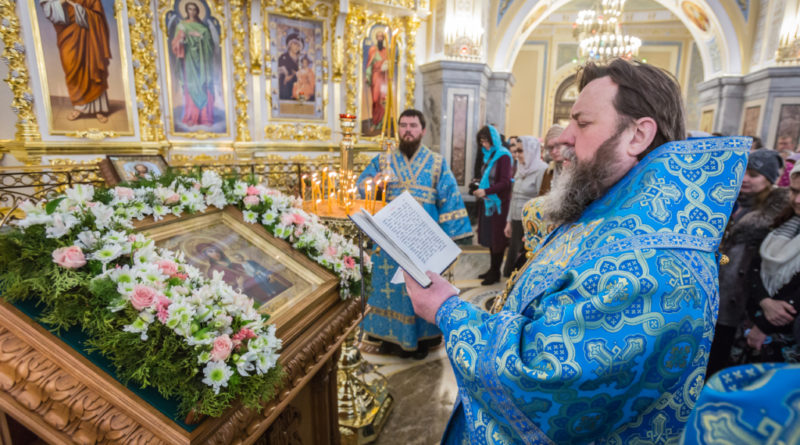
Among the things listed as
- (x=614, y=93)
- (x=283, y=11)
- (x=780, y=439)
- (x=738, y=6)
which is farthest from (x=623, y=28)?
(x=780, y=439)

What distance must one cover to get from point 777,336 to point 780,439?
2.28 meters

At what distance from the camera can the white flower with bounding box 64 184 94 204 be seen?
1147 mm

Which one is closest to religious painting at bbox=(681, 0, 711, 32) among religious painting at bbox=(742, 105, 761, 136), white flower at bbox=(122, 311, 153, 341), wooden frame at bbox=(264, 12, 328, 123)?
religious painting at bbox=(742, 105, 761, 136)

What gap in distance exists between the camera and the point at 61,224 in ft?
3.39

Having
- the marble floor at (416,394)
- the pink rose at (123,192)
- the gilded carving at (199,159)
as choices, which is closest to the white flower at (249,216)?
the pink rose at (123,192)

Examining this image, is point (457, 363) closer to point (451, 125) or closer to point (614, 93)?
point (614, 93)

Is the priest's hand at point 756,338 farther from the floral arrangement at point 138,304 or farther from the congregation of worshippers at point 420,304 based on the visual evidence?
the floral arrangement at point 138,304

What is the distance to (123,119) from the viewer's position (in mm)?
5781

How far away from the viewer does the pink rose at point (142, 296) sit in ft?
3.00

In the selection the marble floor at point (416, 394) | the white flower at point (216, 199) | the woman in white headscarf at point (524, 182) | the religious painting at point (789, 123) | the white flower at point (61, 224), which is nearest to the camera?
the white flower at point (61, 224)

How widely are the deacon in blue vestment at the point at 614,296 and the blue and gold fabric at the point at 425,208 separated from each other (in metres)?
2.07

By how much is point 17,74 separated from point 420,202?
530 centimetres

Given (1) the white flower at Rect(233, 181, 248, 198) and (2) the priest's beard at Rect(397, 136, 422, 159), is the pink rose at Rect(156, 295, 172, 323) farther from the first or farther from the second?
(2) the priest's beard at Rect(397, 136, 422, 159)

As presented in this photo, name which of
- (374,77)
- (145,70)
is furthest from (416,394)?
(374,77)
